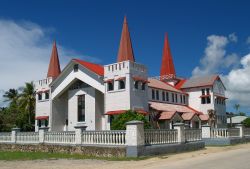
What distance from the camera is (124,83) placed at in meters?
34.5

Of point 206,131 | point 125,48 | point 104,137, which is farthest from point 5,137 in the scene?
point 125,48

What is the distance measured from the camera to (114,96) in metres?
35.1

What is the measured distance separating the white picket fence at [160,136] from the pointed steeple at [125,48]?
19097 millimetres

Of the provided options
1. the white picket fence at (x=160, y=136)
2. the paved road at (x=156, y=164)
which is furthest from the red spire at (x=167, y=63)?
the paved road at (x=156, y=164)

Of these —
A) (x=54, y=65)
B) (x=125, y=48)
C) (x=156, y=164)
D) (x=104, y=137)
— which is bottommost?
(x=156, y=164)

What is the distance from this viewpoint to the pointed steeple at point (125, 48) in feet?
132

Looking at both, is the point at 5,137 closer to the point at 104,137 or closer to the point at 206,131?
the point at 104,137

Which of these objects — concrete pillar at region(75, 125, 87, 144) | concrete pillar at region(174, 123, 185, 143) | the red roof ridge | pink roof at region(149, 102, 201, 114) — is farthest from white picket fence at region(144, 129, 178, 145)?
pink roof at region(149, 102, 201, 114)

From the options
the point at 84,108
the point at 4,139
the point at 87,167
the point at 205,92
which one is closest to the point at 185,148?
the point at 87,167

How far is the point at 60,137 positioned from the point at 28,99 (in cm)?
2919

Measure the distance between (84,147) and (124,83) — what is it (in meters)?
13.9

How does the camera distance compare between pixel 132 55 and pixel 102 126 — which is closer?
pixel 102 126

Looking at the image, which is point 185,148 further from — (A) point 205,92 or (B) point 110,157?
(A) point 205,92

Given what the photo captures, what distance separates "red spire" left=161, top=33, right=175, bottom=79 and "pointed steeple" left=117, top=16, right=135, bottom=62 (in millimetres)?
16495
